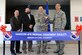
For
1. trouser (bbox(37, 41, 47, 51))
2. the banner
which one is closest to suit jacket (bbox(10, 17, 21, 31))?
trouser (bbox(37, 41, 47, 51))

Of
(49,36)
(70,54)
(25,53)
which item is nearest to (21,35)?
(49,36)

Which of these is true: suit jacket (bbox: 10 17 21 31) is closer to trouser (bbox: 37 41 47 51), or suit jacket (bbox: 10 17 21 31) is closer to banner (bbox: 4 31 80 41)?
trouser (bbox: 37 41 47 51)

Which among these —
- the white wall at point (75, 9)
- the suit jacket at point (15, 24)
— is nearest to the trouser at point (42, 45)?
the suit jacket at point (15, 24)

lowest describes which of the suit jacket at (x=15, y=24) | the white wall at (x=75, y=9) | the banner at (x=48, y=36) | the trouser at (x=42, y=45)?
the trouser at (x=42, y=45)

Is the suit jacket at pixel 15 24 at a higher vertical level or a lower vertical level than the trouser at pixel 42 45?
higher

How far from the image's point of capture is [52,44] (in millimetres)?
9203

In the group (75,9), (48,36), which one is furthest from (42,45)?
(75,9)

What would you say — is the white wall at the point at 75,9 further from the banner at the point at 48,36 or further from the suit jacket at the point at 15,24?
the banner at the point at 48,36

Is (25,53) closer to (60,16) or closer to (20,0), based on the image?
(60,16)

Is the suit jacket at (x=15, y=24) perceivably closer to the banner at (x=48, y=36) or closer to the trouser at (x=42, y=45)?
the trouser at (x=42, y=45)

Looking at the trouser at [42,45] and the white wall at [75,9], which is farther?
the white wall at [75,9]

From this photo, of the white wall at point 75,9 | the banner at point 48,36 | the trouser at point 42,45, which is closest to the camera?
the banner at point 48,36

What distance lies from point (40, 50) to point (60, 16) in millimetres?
1195

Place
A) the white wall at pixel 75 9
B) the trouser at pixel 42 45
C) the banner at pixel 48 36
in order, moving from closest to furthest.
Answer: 1. the banner at pixel 48 36
2. the trouser at pixel 42 45
3. the white wall at pixel 75 9
